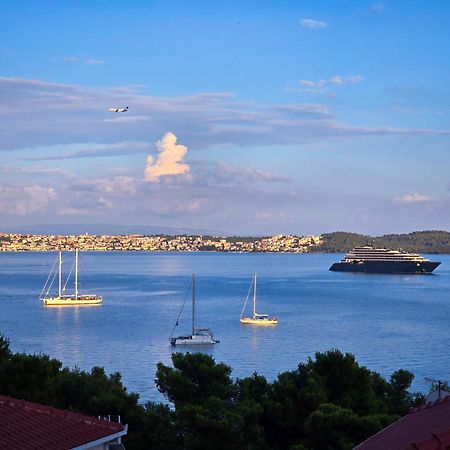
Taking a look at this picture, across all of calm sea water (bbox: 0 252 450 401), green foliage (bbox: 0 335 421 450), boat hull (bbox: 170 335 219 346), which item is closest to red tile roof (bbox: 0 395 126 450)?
green foliage (bbox: 0 335 421 450)

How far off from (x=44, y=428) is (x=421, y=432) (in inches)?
127

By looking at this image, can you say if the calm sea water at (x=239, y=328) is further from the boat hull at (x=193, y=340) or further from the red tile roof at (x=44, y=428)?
the red tile roof at (x=44, y=428)

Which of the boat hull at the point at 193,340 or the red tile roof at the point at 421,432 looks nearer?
the red tile roof at the point at 421,432

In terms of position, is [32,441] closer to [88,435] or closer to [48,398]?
[88,435]

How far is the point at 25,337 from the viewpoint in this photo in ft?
186

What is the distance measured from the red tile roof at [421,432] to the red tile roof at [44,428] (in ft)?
7.98

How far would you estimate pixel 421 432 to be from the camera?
6516 millimetres

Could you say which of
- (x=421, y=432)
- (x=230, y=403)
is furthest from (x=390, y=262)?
(x=421, y=432)

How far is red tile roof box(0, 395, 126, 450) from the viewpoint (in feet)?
24.2

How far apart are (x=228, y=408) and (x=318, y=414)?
1.64 meters

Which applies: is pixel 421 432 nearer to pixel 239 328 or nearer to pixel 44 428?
pixel 44 428

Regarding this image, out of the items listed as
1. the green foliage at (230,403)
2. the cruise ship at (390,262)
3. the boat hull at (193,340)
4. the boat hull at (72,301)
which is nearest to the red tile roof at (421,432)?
the green foliage at (230,403)

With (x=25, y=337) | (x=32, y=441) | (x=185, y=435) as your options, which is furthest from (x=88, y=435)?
(x=25, y=337)

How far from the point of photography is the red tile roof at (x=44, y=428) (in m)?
7.38
